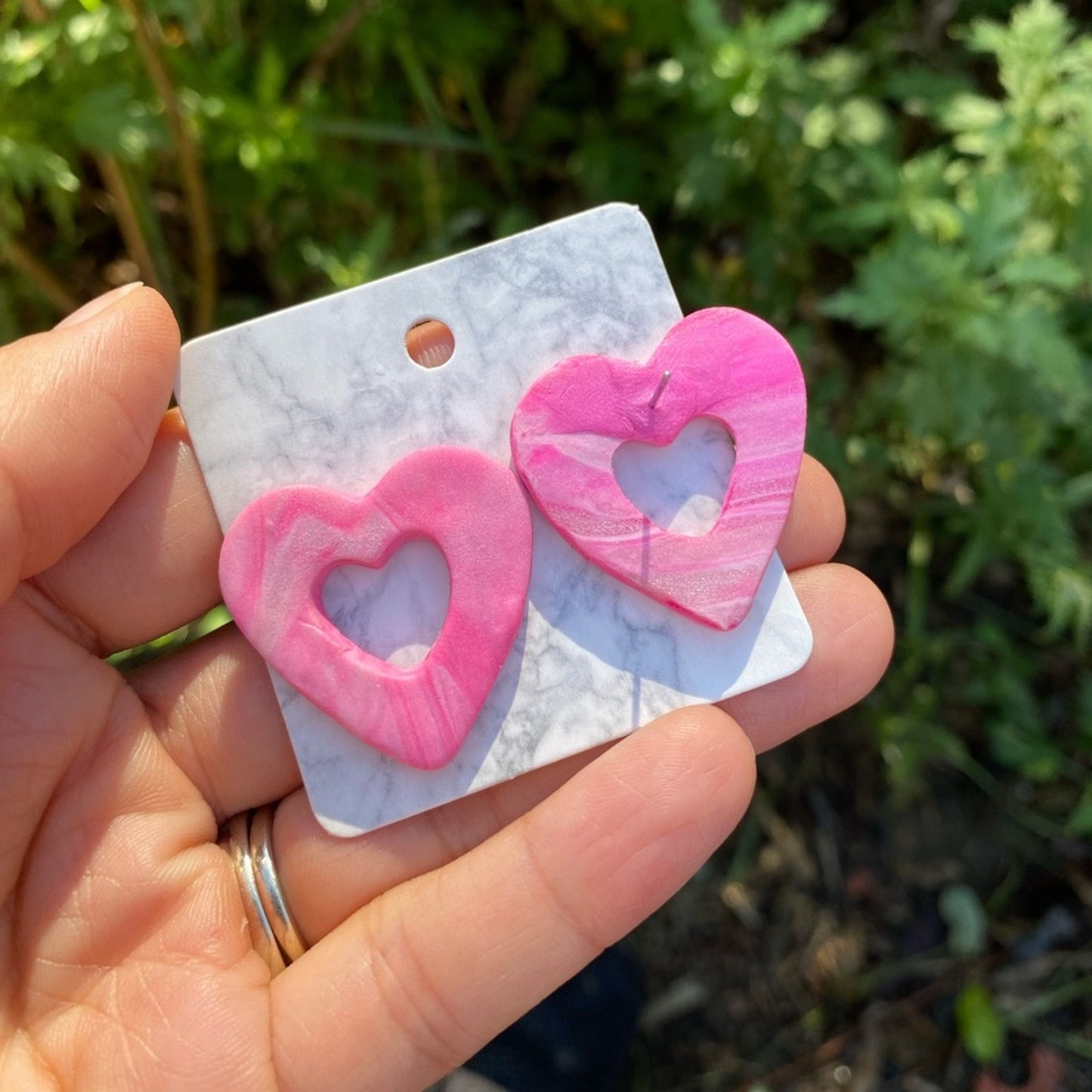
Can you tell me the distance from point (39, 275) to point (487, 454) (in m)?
1.68

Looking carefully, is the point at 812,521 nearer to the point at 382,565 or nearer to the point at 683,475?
the point at 683,475

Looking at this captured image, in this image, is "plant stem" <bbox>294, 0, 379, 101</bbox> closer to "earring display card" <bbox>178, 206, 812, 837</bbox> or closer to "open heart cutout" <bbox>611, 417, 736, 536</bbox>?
"earring display card" <bbox>178, 206, 812, 837</bbox>

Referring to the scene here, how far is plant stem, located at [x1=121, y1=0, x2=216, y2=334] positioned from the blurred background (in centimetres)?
2

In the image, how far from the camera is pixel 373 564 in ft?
7.39

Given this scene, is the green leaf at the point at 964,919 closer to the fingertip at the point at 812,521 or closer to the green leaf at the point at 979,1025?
the green leaf at the point at 979,1025

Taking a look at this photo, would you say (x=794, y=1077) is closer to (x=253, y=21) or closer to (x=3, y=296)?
(x=3, y=296)

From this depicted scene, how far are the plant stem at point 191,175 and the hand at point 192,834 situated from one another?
2.79ft

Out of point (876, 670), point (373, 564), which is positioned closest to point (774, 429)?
point (876, 670)

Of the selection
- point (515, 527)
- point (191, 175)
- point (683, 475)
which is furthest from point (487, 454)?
point (191, 175)

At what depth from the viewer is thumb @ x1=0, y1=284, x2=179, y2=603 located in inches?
80.4

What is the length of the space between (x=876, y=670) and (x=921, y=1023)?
154 centimetres

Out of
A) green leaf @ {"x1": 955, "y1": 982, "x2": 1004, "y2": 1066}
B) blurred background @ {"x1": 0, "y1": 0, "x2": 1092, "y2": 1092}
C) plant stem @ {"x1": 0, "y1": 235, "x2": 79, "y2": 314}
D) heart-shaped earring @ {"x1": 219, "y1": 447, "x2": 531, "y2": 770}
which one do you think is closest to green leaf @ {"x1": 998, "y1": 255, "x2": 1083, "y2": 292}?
blurred background @ {"x1": 0, "y1": 0, "x2": 1092, "y2": 1092}

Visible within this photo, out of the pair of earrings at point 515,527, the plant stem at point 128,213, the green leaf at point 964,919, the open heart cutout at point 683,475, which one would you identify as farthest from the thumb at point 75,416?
the green leaf at point 964,919

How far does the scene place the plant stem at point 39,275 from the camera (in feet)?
9.77
